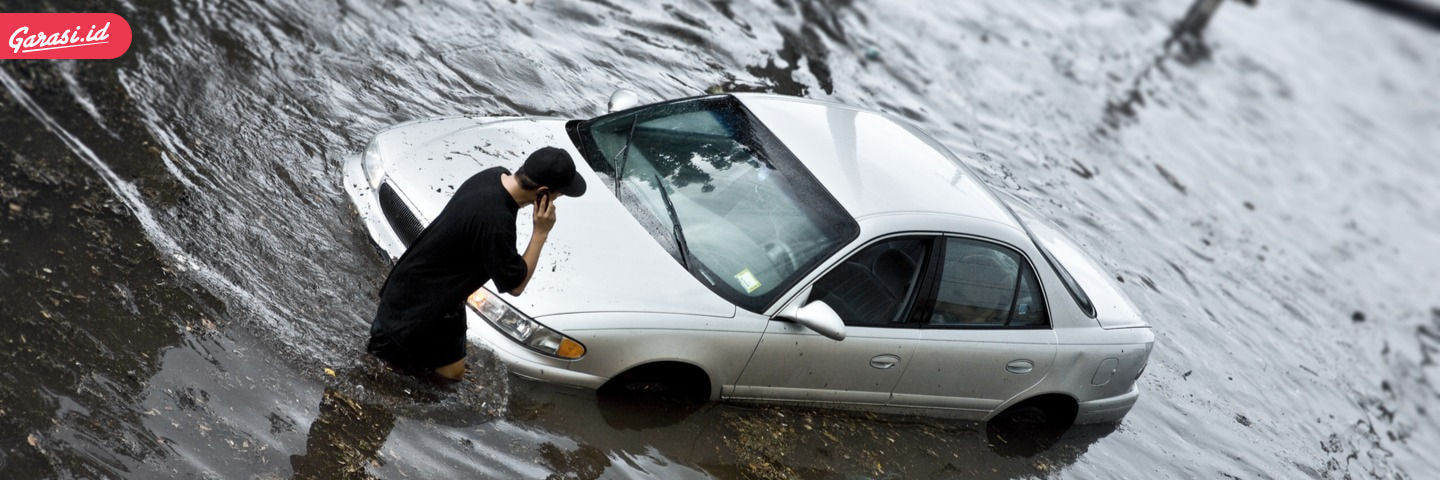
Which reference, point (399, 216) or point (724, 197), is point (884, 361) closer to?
point (724, 197)

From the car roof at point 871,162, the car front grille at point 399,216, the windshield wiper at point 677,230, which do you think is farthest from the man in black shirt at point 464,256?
the car roof at point 871,162

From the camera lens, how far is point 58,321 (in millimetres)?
5453

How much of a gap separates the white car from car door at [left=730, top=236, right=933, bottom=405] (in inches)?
0.4

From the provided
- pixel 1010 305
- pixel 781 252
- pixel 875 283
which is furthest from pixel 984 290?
pixel 781 252

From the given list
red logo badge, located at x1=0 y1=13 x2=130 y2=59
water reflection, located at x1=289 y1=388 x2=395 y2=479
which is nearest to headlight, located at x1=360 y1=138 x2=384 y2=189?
water reflection, located at x1=289 y1=388 x2=395 y2=479

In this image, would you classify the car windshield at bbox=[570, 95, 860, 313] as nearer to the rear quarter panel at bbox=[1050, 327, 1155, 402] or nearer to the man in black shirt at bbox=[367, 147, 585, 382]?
the man in black shirt at bbox=[367, 147, 585, 382]

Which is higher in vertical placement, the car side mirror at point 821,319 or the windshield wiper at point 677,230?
the windshield wiper at point 677,230

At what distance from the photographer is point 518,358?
5.72 metres

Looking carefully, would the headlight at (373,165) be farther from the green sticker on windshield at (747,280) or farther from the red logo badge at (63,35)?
the red logo badge at (63,35)

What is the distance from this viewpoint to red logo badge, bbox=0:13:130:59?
26.6 ft

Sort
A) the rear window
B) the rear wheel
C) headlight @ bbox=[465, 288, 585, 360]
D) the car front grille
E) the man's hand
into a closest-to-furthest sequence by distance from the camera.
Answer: the man's hand, headlight @ bbox=[465, 288, 585, 360], the car front grille, the rear window, the rear wheel

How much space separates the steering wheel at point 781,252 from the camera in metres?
6.09

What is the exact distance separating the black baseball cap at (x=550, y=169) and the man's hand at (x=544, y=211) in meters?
0.07

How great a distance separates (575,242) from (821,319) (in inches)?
49.5
